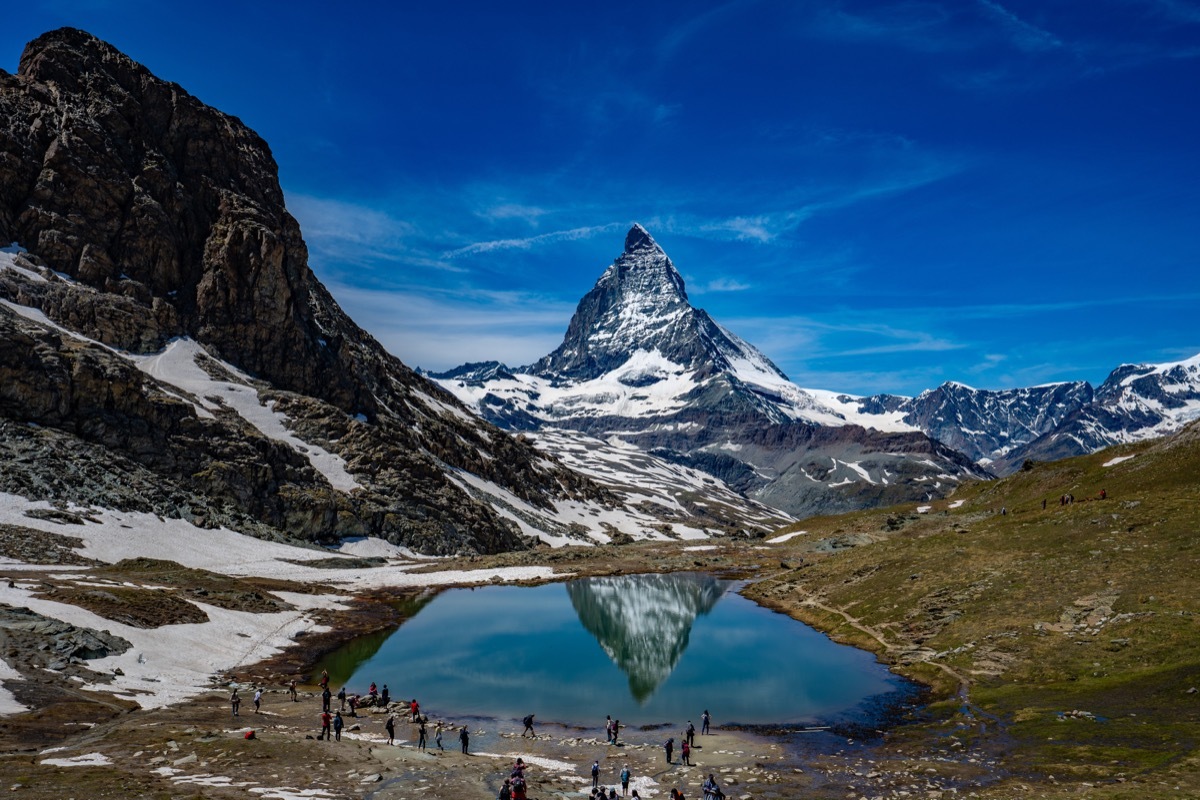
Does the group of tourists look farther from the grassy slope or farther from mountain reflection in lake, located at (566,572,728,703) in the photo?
the grassy slope

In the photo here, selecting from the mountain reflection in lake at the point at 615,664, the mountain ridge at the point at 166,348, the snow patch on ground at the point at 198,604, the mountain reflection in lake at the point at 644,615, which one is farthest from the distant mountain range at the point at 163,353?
the mountain reflection in lake at the point at 615,664

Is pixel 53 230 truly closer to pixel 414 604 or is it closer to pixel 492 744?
pixel 414 604

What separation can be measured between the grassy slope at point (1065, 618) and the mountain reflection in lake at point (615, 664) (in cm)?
672

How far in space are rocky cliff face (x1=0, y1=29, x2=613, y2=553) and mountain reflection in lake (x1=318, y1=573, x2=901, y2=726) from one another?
1887 inches

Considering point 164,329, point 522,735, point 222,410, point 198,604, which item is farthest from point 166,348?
point 522,735

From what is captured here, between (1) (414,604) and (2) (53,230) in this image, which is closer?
(1) (414,604)

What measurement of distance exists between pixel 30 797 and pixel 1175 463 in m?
105

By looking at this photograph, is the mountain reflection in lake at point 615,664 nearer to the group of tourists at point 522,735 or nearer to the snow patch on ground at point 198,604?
the group of tourists at point 522,735

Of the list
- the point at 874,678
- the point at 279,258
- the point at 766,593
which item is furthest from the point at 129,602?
the point at 279,258

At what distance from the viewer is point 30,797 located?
28453 millimetres

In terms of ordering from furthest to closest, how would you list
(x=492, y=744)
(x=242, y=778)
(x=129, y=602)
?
(x=129, y=602) < (x=492, y=744) < (x=242, y=778)

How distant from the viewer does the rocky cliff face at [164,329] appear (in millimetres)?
122625

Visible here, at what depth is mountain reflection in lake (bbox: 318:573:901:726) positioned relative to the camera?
2280 inches

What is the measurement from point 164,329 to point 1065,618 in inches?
6900
